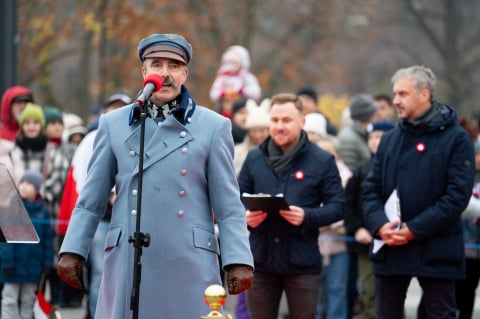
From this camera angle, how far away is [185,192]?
7.61 meters

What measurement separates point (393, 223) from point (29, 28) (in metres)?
20.1

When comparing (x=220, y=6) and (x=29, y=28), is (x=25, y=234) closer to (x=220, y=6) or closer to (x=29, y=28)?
(x=29, y=28)

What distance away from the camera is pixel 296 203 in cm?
1039

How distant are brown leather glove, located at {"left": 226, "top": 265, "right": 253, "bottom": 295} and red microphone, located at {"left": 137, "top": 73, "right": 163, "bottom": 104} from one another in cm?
106

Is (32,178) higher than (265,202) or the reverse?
higher

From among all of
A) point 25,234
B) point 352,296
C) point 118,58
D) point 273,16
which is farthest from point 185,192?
point 273,16

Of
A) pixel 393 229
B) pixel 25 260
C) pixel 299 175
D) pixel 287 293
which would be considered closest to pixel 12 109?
pixel 25 260

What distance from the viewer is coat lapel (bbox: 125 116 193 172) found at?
25.1 ft

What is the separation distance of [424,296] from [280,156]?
1523 mm

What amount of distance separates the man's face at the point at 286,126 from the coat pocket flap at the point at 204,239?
9.16 ft

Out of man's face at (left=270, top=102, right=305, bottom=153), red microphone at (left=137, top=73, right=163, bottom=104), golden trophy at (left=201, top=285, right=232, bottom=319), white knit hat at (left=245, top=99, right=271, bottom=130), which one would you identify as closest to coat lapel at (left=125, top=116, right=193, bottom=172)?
red microphone at (left=137, top=73, right=163, bottom=104)

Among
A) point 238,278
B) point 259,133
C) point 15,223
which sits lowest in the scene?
point 238,278

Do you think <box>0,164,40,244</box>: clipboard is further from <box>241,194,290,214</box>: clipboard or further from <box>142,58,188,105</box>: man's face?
<box>241,194,290,214</box>: clipboard

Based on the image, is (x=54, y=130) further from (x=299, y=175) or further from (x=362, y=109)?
(x=299, y=175)
